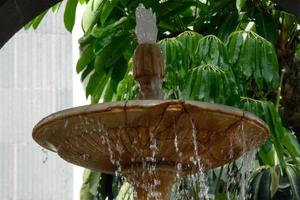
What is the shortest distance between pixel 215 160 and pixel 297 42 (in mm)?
3865

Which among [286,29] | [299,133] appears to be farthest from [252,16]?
[299,133]

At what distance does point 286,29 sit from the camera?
11062 mm

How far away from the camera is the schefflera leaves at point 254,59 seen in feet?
31.4

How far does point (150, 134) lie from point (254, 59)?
9.50ft

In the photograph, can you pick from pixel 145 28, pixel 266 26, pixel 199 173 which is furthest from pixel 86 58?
pixel 199 173

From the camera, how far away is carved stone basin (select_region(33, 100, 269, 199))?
668cm

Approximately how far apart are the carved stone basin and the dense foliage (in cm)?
165

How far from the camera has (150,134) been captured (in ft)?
22.8

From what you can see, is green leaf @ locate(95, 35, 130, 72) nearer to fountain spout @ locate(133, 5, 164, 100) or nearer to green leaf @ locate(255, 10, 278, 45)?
green leaf @ locate(255, 10, 278, 45)

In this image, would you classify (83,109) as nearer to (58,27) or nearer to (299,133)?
(299,133)

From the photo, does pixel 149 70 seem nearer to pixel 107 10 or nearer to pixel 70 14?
pixel 70 14

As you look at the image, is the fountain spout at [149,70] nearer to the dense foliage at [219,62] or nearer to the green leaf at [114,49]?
the dense foliage at [219,62]

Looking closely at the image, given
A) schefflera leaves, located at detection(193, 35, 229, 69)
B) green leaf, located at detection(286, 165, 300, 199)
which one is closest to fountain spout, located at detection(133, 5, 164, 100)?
schefflera leaves, located at detection(193, 35, 229, 69)

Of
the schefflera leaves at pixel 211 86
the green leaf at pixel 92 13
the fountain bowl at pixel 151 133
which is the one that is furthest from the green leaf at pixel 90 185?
the fountain bowl at pixel 151 133
